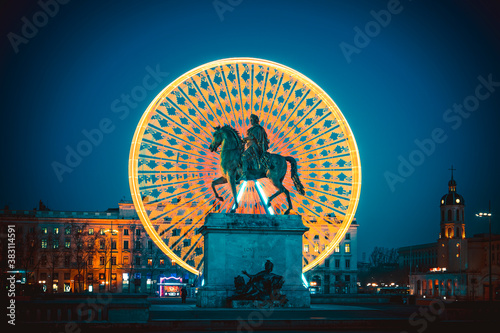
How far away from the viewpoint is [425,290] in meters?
150

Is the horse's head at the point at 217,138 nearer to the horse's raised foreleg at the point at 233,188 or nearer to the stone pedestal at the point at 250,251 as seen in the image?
the horse's raised foreleg at the point at 233,188

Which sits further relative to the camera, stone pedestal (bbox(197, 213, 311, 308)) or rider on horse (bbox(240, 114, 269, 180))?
rider on horse (bbox(240, 114, 269, 180))

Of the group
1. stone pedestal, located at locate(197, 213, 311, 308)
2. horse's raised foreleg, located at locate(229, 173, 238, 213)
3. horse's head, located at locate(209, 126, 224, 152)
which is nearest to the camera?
stone pedestal, located at locate(197, 213, 311, 308)

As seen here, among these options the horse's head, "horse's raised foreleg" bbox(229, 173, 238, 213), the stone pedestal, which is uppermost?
the horse's head

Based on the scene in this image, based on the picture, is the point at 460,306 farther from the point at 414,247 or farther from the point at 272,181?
the point at 414,247

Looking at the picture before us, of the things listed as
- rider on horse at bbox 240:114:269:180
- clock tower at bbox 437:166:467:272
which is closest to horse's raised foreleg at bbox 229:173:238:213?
rider on horse at bbox 240:114:269:180

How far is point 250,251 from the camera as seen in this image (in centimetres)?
3475

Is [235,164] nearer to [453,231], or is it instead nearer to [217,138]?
[217,138]

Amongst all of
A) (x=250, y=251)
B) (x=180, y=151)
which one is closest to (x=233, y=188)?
(x=250, y=251)

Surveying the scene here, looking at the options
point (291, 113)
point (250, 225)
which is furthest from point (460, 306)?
point (291, 113)

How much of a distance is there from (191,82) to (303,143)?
7.20m

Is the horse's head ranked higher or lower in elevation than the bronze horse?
higher

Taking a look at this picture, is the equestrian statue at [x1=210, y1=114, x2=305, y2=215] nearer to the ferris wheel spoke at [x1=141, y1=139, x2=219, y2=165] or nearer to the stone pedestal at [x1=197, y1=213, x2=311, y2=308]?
the stone pedestal at [x1=197, y1=213, x2=311, y2=308]

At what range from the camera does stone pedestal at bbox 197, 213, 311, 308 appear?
34250 millimetres
